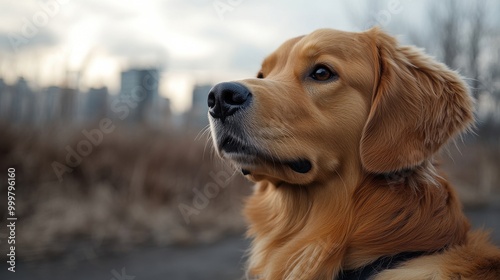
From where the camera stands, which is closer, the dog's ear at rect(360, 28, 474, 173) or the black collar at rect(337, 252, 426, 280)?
the black collar at rect(337, 252, 426, 280)

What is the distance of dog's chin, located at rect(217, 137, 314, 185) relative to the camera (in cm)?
279

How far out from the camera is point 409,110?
114 inches

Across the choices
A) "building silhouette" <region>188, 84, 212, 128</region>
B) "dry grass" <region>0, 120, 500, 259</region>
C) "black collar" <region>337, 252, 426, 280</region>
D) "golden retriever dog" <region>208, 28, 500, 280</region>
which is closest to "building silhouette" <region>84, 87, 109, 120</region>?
"dry grass" <region>0, 120, 500, 259</region>

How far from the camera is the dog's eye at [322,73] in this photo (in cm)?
300

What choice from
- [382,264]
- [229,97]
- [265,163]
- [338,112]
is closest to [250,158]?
[265,163]

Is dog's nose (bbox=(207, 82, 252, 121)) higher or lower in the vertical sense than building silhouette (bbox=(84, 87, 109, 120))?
higher

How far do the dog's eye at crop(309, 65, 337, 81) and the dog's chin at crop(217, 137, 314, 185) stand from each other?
0.55m

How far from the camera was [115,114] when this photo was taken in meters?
8.03

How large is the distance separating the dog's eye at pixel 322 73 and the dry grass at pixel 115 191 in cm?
466

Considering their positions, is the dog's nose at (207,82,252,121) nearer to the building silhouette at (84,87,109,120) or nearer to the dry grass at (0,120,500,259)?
the dry grass at (0,120,500,259)

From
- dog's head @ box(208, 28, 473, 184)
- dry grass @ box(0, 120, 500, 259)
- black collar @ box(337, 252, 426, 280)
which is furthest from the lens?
dry grass @ box(0, 120, 500, 259)

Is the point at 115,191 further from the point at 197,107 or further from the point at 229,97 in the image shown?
the point at 229,97

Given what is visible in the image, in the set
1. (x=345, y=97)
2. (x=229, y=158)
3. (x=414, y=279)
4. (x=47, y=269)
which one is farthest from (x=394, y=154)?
(x=47, y=269)

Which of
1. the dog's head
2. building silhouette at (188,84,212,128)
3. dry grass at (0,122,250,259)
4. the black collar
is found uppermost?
the dog's head
